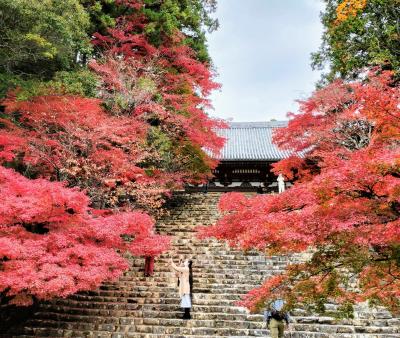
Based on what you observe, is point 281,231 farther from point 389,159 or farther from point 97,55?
point 97,55

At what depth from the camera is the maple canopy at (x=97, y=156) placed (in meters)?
6.85

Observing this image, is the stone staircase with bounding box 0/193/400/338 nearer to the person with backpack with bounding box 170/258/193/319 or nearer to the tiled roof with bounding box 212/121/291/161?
the person with backpack with bounding box 170/258/193/319

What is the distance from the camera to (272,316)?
635 cm

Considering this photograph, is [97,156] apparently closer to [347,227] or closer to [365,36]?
[347,227]

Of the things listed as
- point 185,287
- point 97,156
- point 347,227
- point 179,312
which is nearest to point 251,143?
point 97,156

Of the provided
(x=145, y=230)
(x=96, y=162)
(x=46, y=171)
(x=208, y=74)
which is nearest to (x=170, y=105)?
(x=208, y=74)

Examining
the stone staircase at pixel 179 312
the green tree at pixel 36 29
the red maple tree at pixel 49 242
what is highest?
the green tree at pixel 36 29

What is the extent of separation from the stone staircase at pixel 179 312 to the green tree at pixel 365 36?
6.66 metres

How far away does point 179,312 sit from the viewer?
8.66 m

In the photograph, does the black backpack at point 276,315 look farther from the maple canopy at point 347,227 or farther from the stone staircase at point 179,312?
the stone staircase at point 179,312

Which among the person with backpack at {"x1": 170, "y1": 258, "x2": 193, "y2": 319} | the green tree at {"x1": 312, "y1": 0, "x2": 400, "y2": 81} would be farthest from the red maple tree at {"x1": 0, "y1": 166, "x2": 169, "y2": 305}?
the green tree at {"x1": 312, "y1": 0, "x2": 400, "y2": 81}

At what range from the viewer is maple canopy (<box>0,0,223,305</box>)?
685cm

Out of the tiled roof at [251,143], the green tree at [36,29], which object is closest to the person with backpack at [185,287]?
the green tree at [36,29]

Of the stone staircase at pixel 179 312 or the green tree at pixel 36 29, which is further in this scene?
the green tree at pixel 36 29
